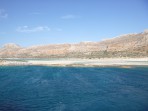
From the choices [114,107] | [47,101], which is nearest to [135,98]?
[114,107]

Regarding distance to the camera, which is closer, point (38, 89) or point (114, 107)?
point (114, 107)

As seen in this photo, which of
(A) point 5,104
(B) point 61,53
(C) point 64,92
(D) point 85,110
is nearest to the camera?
(D) point 85,110

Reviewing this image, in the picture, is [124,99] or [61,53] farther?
[61,53]

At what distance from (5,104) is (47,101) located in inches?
217

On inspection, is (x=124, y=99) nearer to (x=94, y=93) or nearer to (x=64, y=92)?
(x=94, y=93)

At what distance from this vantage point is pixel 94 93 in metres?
37.8

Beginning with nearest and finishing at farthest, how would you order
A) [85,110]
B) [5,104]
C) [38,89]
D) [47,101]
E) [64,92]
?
1. [85,110]
2. [5,104]
3. [47,101]
4. [64,92]
5. [38,89]

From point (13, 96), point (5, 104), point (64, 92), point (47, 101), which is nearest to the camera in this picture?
point (5, 104)

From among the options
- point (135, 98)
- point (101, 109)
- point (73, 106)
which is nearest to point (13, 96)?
point (73, 106)

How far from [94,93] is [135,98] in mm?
6840

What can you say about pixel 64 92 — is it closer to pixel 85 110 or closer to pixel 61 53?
pixel 85 110

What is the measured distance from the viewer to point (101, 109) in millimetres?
28766

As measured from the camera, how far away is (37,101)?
3250 centimetres

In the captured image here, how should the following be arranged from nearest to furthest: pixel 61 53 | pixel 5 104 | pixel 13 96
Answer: pixel 5 104 → pixel 13 96 → pixel 61 53
